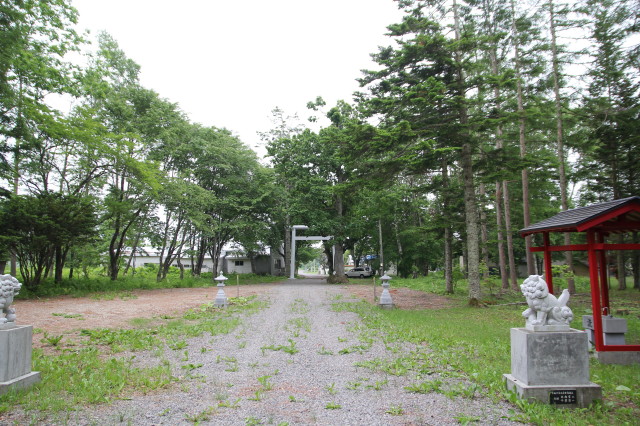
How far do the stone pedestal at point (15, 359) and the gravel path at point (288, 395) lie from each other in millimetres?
1144

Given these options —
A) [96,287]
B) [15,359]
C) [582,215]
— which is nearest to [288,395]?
[15,359]

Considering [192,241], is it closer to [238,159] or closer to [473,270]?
→ [238,159]

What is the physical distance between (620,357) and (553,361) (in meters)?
2.82

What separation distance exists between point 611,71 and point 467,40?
14.3 feet

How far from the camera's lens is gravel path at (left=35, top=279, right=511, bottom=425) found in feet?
11.6

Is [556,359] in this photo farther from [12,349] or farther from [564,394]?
[12,349]

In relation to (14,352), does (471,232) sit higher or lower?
higher

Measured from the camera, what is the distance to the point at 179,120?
21859 millimetres

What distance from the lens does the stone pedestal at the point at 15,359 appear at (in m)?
4.07

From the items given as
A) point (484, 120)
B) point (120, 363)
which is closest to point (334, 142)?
point (484, 120)

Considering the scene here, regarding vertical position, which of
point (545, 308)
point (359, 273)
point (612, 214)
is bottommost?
point (359, 273)

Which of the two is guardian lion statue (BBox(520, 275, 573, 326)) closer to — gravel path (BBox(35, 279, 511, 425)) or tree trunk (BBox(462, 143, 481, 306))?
gravel path (BBox(35, 279, 511, 425))

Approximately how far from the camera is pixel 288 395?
4.20 meters

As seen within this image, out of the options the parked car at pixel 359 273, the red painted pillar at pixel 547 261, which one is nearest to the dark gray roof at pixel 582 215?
the red painted pillar at pixel 547 261
